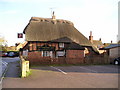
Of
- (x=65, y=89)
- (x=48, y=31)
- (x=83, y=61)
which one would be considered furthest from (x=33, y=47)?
(x=65, y=89)

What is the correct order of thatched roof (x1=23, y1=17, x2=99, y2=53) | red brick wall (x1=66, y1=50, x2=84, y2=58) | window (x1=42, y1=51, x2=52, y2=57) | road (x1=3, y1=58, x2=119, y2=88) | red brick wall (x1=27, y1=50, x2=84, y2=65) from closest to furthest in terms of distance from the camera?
road (x1=3, y1=58, x2=119, y2=88), red brick wall (x1=27, y1=50, x2=84, y2=65), window (x1=42, y1=51, x2=52, y2=57), red brick wall (x1=66, y1=50, x2=84, y2=58), thatched roof (x1=23, y1=17, x2=99, y2=53)

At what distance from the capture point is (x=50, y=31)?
29547mm

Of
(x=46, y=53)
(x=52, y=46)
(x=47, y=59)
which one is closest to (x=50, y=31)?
(x=52, y=46)

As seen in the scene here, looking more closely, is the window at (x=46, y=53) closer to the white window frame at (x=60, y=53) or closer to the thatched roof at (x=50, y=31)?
the white window frame at (x=60, y=53)

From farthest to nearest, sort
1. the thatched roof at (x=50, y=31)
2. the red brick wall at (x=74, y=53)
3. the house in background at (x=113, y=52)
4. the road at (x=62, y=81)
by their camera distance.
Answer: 1. the house in background at (x=113, y=52)
2. the thatched roof at (x=50, y=31)
3. the red brick wall at (x=74, y=53)
4. the road at (x=62, y=81)

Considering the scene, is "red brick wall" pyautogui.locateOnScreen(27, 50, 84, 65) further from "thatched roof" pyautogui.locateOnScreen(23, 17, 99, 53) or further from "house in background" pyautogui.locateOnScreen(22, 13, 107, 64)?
"thatched roof" pyautogui.locateOnScreen(23, 17, 99, 53)

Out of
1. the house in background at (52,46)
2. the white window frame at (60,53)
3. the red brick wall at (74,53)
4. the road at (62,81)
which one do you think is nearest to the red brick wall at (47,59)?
the house in background at (52,46)

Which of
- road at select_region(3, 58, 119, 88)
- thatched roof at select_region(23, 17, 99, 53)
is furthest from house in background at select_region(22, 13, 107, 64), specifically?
road at select_region(3, 58, 119, 88)

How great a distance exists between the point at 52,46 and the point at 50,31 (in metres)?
3.40

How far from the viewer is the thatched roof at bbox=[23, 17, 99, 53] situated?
2777cm

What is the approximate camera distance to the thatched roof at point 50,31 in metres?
27.8

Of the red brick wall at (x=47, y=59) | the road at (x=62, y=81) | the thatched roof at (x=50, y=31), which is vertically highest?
the thatched roof at (x=50, y=31)

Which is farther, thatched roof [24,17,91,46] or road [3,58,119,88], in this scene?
thatched roof [24,17,91,46]

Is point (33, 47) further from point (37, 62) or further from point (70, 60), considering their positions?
point (70, 60)
